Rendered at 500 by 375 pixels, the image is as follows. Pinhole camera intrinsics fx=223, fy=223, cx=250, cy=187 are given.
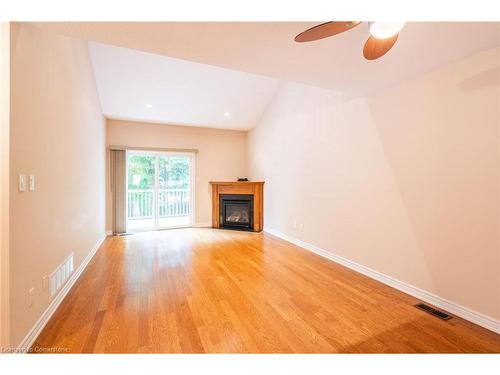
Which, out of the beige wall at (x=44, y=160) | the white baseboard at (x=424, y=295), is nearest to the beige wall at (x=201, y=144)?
the beige wall at (x=44, y=160)

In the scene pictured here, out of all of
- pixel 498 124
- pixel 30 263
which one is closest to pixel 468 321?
pixel 498 124

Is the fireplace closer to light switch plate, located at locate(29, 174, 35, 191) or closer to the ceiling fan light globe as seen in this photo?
light switch plate, located at locate(29, 174, 35, 191)

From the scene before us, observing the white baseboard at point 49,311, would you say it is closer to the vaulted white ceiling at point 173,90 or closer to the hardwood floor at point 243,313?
the hardwood floor at point 243,313

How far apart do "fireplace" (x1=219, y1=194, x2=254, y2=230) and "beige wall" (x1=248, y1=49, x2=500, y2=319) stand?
6.11 feet

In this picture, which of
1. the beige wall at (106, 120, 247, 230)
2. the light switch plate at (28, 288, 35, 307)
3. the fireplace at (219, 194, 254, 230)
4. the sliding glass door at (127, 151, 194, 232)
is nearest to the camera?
the light switch plate at (28, 288, 35, 307)

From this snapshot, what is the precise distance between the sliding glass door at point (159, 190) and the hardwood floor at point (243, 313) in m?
2.15

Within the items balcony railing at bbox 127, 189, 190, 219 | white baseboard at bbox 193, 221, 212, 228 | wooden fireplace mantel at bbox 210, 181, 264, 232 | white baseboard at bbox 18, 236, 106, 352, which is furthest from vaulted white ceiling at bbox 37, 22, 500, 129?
white baseboard at bbox 193, 221, 212, 228

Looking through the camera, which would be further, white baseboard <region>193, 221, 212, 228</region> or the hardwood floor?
white baseboard <region>193, 221, 212, 228</region>

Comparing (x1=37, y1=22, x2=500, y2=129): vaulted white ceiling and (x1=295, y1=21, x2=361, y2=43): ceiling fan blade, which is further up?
(x1=37, y1=22, x2=500, y2=129): vaulted white ceiling

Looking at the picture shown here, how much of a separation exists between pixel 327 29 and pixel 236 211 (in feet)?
15.4

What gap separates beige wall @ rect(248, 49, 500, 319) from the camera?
72.5 inches

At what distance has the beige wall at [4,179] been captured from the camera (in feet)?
4.25
